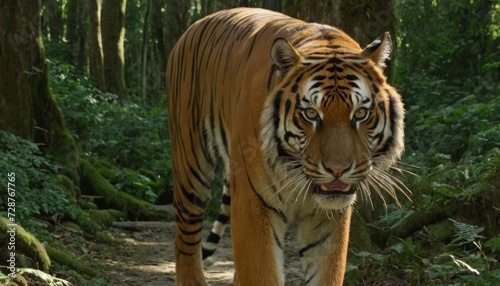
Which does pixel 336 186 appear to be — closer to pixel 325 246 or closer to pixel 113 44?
pixel 325 246

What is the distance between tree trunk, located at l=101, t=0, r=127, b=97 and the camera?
20609mm

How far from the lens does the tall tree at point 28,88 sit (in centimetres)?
877

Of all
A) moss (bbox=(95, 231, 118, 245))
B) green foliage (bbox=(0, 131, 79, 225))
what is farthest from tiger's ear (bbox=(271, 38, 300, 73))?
moss (bbox=(95, 231, 118, 245))

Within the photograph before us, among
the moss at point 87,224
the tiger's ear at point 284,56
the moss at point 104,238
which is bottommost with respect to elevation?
the moss at point 104,238

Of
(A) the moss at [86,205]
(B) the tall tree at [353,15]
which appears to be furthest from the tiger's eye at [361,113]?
(A) the moss at [86,205]

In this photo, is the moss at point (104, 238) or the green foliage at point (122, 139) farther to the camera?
the green foliage at point (122, 139)

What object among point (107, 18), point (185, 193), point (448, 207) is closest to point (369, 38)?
point (448, 207)

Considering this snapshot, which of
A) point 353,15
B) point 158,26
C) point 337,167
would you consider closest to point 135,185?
point 353,15

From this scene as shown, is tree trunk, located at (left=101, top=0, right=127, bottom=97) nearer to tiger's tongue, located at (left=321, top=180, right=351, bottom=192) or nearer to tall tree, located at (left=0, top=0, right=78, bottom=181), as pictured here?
tall tree, located at (left=0, top=0, right=78, bottom=181)

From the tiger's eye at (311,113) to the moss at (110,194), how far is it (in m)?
6.58

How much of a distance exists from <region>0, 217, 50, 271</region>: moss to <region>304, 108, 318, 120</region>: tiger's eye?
104 inches

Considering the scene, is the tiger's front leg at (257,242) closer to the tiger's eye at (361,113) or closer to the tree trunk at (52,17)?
the tiger's eye at (361,113)

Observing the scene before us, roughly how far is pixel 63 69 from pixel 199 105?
35.2ft

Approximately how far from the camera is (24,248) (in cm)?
550
